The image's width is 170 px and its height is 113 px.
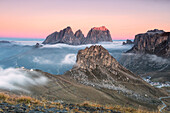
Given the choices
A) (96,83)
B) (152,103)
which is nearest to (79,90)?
(96,83)

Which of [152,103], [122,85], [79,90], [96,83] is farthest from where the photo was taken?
[122,85]

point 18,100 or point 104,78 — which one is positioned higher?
point 18,100

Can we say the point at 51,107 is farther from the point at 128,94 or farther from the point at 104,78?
the point at 104,78

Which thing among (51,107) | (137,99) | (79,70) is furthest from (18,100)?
(79,70)

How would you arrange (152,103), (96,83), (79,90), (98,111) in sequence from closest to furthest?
(98,111), (79,90), (152,103), (96,83)

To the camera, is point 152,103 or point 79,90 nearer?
point 79,90

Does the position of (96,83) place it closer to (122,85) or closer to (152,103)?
(122,85)

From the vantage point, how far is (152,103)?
15625 centimetres

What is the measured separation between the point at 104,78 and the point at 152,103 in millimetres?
60005

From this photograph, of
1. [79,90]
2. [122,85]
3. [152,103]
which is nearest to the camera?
[79,90]

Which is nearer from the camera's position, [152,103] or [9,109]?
[9,109]

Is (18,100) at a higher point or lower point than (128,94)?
higher

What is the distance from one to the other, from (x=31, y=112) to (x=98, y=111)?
7841mm

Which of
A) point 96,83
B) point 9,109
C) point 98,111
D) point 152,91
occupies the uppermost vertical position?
point 9,109
